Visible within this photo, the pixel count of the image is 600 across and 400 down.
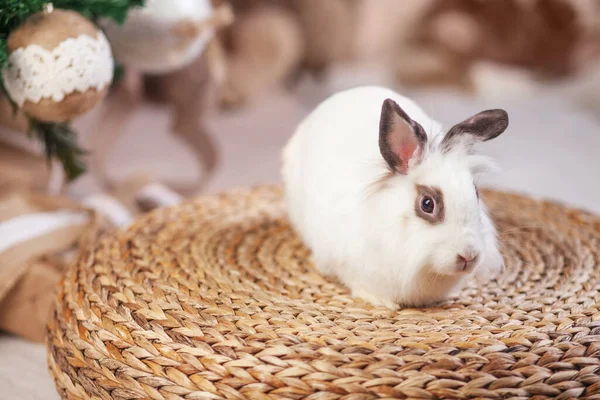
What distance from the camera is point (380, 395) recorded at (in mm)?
776

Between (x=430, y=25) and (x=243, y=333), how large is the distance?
285 cm

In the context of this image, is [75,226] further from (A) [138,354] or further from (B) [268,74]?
(B) [268,74]

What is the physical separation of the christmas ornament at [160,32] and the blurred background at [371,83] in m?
0.40

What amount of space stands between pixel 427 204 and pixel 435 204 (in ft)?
0.04

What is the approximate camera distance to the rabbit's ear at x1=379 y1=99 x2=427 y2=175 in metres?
0.87

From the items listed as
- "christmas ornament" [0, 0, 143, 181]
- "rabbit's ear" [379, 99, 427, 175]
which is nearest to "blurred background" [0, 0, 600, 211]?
"christmas ornament" [0, 0, 143, 181]

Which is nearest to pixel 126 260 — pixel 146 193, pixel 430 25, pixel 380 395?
pixel 380 395

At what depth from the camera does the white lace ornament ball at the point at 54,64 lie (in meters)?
1.06

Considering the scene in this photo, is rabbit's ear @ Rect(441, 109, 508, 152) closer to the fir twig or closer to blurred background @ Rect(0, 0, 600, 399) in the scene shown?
the fir twig

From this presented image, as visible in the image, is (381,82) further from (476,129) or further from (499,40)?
(476,129)

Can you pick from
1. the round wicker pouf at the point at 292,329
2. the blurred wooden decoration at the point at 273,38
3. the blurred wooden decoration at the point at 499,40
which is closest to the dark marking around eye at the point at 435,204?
the round wicker pouf at the point at 292,329

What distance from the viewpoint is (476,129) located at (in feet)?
2.95

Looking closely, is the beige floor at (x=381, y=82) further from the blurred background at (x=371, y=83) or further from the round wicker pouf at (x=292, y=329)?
the round wicker pouf at (x=292, y=329)

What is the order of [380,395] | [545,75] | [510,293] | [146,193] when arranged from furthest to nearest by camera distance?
[545,75] → [146,193] → [510,293] → [380,395]
